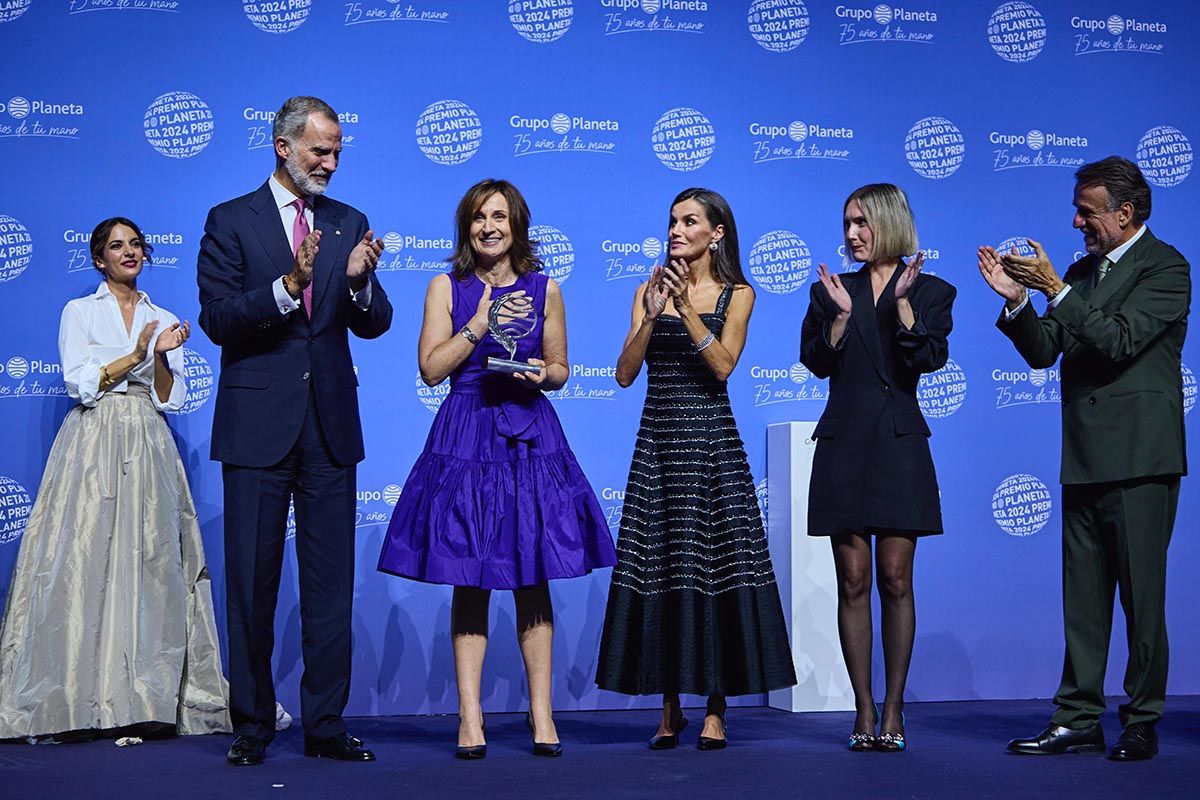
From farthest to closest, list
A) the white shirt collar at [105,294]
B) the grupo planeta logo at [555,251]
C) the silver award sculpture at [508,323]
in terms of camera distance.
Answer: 1. the grupo planeta logo at [555,251]
2. the white shirt collar at [105,294]
3. the silver award sculpture at [508,323]

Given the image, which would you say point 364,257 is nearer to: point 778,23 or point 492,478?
point 492,478

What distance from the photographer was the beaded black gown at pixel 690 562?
13.3 ft

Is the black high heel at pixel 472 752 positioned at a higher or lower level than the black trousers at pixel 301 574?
lower

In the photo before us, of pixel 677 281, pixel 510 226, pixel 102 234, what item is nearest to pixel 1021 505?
pixel 677 281

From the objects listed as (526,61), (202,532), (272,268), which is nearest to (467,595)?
(272,268)

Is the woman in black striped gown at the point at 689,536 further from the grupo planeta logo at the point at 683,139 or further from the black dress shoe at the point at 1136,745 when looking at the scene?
the grupo planeta logo at the point at 683,139

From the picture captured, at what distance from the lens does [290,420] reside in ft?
12.5

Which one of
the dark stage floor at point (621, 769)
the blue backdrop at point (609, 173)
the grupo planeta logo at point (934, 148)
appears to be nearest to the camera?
the dark stage floor at point (621, 769)

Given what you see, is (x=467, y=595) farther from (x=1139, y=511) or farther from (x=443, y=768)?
(x=1139, y=511)

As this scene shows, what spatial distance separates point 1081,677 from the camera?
3.99 metres

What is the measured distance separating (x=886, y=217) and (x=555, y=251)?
5.62 ft

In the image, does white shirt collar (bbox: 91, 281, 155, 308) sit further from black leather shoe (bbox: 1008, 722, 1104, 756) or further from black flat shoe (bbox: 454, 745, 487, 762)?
black leather shoe (bbox: 1008, 722, 1104, 756)

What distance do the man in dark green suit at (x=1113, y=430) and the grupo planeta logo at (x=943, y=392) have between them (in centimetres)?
158

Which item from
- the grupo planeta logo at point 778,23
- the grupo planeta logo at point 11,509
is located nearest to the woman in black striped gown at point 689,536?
the grupo planeta logo at point 778,23
